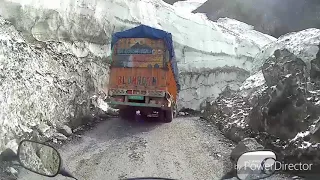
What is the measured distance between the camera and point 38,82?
188 cm

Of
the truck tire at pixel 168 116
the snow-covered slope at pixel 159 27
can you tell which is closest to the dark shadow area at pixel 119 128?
the truck tire at pixel 168 116

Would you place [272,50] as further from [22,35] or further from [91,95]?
[22,35]

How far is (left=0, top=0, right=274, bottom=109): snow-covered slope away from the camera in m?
1.91

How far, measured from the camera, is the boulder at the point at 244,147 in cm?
168

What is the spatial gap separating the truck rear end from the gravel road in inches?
10.3

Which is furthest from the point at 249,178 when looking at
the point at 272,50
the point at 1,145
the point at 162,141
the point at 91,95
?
the point at 1,145

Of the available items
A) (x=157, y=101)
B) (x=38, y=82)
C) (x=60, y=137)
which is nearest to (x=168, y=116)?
(x=157, y=101)

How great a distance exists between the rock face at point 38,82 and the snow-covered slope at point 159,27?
0.22 feet

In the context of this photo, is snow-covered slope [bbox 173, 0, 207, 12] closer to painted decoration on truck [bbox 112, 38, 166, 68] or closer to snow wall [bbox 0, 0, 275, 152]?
snow wall [bbox 0, 0, 275, 152]

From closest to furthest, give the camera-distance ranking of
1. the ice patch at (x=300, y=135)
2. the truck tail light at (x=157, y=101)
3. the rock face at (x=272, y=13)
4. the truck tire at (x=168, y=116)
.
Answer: the ice patch at (x=300, y=135)
the rock face at (x=272, y=13)
the truck tire at (x=168, y=116)
the truck tail light at (x=157, y=101)

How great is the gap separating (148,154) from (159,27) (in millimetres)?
701

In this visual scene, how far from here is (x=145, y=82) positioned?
9.38 ft

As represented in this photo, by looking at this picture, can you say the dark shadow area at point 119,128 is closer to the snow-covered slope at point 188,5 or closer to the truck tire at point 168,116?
the truck tire at point 168,116

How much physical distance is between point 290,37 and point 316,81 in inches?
10.8
